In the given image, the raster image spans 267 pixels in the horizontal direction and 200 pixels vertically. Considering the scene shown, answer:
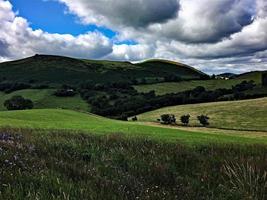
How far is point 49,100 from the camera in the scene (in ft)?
457

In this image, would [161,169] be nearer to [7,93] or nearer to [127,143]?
[127,143]

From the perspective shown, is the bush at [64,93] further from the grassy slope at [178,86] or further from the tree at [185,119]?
the tree at [185,119]

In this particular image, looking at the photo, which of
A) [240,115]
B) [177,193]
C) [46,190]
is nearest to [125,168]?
[177,193]

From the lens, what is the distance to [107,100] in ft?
448

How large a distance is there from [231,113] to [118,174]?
103 m

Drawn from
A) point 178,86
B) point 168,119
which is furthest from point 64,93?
point 168,119

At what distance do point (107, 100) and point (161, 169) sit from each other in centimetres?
12814

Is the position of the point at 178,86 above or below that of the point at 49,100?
above

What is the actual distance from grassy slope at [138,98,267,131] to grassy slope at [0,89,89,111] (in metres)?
27.0

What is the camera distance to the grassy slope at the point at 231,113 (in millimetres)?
Answer: 96081

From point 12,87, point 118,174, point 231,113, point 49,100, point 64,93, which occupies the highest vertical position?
point 12,87

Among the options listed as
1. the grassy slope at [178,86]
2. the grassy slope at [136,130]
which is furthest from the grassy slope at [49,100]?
the grassy slope at [136,130]

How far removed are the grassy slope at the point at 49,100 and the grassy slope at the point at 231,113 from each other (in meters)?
27.0

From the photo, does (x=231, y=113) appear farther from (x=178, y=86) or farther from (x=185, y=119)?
(x=178, y=86)
